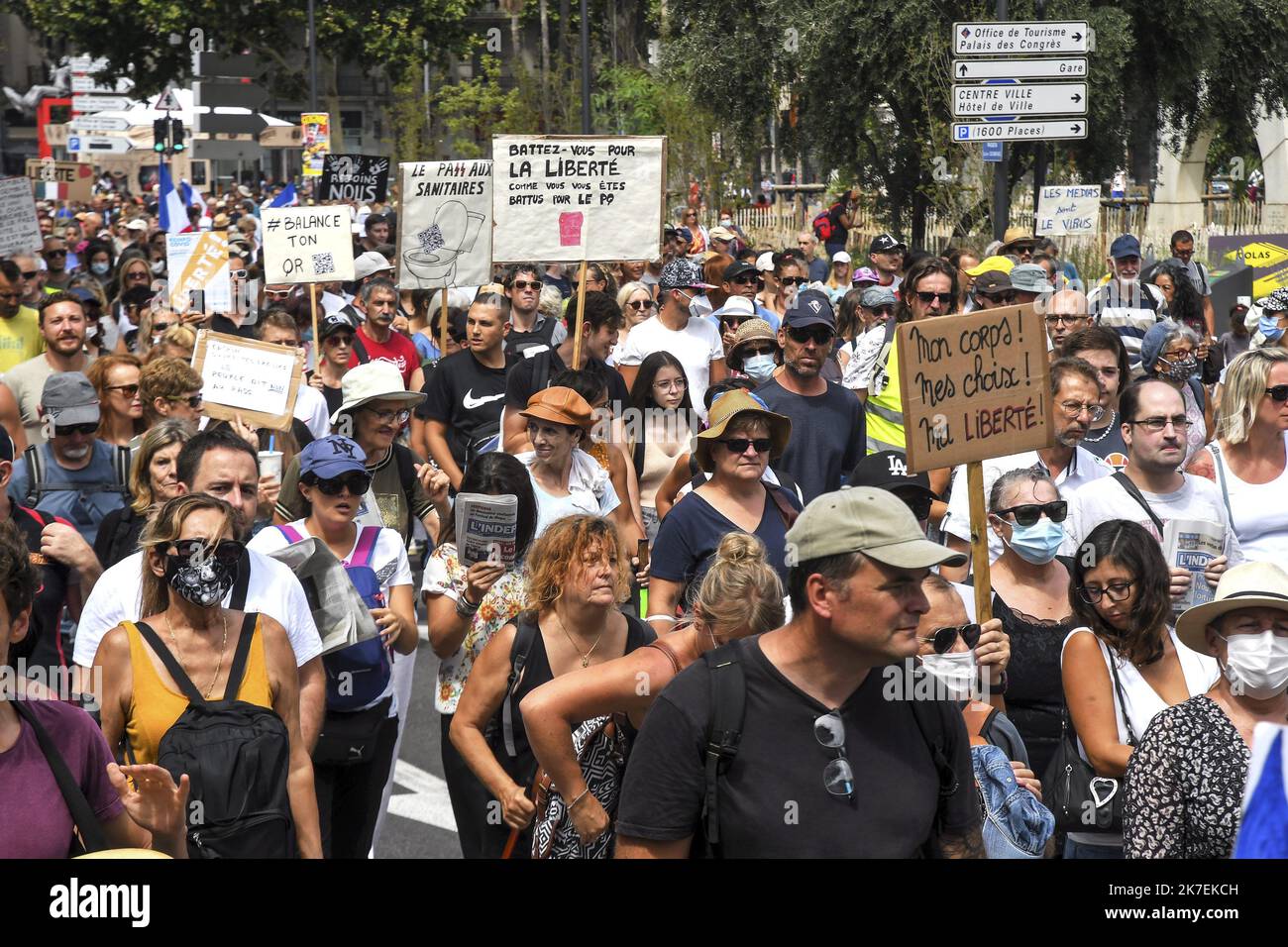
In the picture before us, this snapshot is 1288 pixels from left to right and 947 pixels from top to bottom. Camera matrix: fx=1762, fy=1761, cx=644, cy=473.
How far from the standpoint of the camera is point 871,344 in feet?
30.1

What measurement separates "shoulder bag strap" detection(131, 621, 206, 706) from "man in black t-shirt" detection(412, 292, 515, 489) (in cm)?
505

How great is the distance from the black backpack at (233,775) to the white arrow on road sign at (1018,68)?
12.0m

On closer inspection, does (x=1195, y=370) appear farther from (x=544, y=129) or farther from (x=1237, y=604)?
(x=544, y=129)

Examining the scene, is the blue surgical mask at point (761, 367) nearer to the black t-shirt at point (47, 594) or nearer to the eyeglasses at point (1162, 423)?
the eyeglasses at point (1162, 423)

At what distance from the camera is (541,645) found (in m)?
5.10

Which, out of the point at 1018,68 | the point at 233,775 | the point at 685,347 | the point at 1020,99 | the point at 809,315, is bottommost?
the point at 233,775

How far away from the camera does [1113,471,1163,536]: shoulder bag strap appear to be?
20.1 feet

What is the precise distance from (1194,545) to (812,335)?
87.4 inches

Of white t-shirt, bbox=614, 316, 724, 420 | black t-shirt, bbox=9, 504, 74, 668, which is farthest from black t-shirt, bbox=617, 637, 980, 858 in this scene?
white t-shirt, bbox=614, 316, 724, 420

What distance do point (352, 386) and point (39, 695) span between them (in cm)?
329

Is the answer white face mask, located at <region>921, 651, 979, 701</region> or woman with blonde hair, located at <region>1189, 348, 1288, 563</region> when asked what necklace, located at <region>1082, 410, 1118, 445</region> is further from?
white face mask, located at <region>921, 651, 979, 701</region>

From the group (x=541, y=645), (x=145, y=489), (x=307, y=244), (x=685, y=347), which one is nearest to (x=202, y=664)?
(x=541, y=645)

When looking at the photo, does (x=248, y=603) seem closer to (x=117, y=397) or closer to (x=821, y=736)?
(x=821, y=736)
